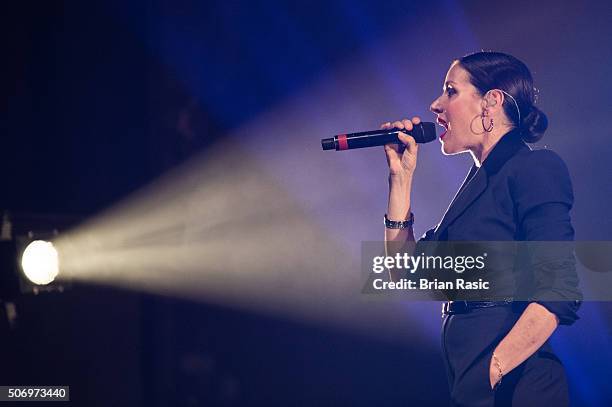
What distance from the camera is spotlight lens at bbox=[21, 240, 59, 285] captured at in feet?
6.28

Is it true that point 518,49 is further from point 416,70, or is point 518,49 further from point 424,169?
point 424,169

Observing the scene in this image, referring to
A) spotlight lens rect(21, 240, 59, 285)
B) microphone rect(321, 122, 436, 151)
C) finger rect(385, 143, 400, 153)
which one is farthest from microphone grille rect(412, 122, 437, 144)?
spotlight lens rect(21, 240, 59, 285)

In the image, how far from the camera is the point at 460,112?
6.64ft

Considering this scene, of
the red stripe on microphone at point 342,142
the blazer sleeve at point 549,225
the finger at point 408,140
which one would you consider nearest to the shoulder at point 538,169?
the blazer sleeve at point 549,225

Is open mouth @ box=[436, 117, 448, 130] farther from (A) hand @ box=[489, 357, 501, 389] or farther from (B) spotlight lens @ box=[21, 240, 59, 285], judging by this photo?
(B) spotlight lens @ box=[21, 240, 59, 285]

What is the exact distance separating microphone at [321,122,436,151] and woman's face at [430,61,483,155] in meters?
0.13

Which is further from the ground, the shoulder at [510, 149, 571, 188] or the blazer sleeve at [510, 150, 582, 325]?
the shoulder at [510, 149, 571, 188]

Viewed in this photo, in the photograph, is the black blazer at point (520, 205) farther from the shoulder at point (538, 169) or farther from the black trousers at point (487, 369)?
the black trousers at point (487, 369)

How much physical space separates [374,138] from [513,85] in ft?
1.56

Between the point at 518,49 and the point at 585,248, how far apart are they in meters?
0.79

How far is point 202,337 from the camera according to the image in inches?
115

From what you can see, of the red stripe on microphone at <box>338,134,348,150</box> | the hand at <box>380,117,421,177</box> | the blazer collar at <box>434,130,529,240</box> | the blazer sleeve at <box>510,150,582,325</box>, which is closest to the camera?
the blazer sleeve at <box>510,150,582,325</box>

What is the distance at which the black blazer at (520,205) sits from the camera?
1664 mm

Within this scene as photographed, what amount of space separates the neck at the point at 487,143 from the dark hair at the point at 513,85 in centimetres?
6
